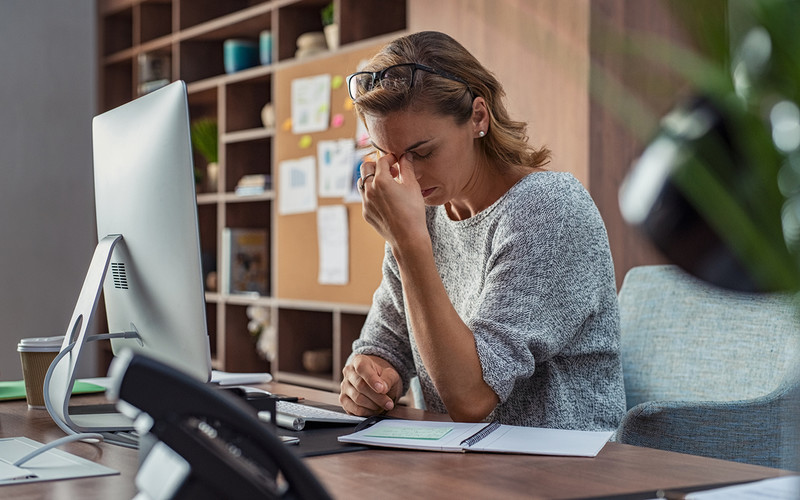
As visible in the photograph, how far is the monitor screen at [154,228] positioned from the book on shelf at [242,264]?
2.71 meters

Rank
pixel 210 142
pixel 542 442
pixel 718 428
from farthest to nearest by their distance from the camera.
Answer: pixel 210 142 < pixel 718 428 < pixel 542 442

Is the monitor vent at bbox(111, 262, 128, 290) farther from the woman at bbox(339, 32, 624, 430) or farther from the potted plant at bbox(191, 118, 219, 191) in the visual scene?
the potted plant at bbox(191, 118, 219, 191)

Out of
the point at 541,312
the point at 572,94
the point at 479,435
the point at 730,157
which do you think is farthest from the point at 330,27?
the point at 730,157

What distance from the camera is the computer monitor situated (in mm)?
1084

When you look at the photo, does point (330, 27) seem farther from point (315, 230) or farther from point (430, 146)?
point (430, 146)

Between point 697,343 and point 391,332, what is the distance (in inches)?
24.1

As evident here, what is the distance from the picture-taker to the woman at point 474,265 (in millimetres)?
1330

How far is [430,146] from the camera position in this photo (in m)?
1.54

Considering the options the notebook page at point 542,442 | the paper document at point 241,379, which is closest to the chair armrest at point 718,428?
the notebook page at point 542,442

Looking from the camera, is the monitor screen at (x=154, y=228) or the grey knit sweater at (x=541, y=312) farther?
the grey knit sweater at (x=541, y=312)

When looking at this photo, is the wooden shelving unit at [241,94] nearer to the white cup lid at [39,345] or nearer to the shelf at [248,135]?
the shelf at [248,135]

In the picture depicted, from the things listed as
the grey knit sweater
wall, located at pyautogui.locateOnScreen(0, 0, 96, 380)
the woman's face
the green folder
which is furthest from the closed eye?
wall, located at pyautogui.locateOnScreen(0, 0, 96, 380)

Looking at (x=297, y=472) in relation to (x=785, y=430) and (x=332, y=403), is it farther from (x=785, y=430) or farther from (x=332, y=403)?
(x=785, y=430)

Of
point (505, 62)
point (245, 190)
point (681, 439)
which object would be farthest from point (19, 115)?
point (681, 439)
